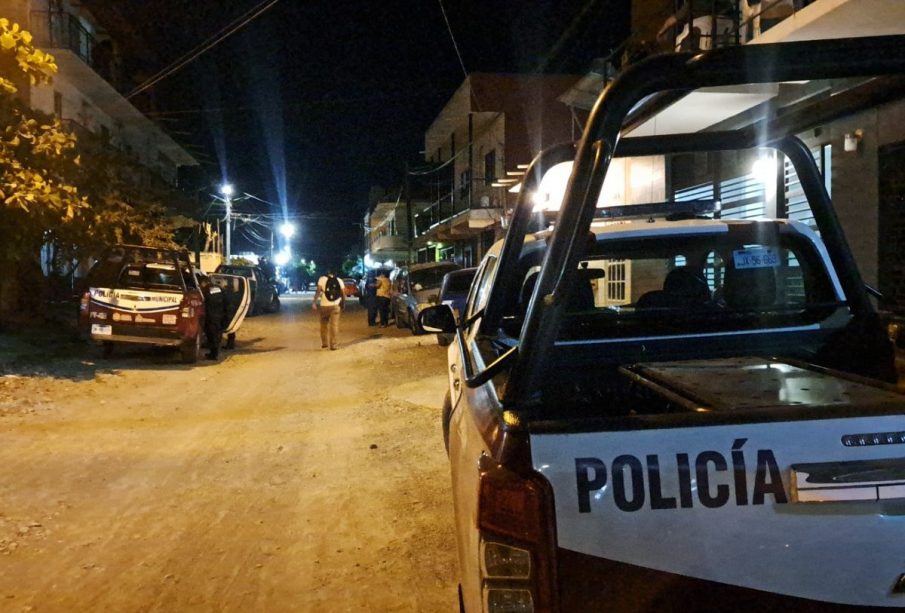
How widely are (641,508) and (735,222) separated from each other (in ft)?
9.76

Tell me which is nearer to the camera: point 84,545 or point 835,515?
point 835,515

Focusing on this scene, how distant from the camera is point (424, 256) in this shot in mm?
52312

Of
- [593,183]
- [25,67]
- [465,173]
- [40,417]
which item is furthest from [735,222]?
[465,173]

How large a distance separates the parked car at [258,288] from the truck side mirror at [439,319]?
75.7ft

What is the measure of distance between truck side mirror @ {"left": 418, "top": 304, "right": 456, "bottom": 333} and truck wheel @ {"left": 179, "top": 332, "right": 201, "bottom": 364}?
10.1m

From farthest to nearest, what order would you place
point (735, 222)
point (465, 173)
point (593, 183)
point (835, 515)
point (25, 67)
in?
point (465, 173) → point (25, 67) → point (735, 222) → point (593, 183) → point (835, 515)

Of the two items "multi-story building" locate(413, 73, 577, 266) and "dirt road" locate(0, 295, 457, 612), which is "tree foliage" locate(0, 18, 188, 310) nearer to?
"dirt road" locate(0, 295, 457, 612)

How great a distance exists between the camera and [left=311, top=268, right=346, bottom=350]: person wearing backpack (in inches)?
654

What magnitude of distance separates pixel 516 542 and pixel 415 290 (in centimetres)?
1940

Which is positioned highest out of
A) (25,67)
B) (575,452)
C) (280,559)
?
(25,67)

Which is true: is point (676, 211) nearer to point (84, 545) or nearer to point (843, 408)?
point (843, 408)

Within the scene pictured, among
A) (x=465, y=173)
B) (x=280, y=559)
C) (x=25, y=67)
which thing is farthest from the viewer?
(x=465, y=173)

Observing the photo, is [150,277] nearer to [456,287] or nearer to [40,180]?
[40,180]

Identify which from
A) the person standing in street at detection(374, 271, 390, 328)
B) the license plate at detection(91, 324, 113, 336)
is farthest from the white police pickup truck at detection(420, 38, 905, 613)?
the person standing in street at detection(374, 271, 390, 328)
